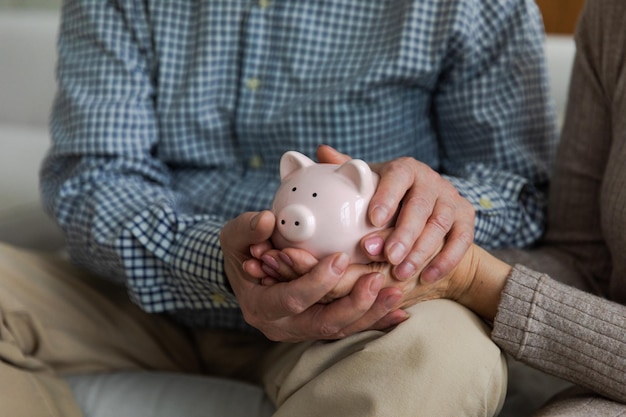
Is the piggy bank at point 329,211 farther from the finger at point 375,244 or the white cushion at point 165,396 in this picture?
the white cushion at point 165,396

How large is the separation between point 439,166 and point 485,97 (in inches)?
5.7

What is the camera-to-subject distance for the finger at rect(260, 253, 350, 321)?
66 cm

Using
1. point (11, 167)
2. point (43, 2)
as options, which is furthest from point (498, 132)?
point (43, 2)

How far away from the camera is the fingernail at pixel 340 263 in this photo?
2.15 ft

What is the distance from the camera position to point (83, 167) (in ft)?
3.49

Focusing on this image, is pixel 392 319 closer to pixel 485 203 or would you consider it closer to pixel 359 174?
pixel 359 174

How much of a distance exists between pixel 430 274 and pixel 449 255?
29 mm

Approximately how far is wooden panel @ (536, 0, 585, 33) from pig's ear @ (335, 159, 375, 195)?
1.33 m

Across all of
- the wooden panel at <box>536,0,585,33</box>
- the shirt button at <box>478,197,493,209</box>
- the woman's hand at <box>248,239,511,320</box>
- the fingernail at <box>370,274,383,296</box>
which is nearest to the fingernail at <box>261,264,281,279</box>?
the woman's hand at <box>248,239,511,320</box>

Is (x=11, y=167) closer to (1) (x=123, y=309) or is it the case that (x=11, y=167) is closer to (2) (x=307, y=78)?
(1) (x=123, y=309)

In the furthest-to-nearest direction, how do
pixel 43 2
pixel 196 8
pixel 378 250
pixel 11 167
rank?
pixel 43 2 → pixel 11 167 → pixel 196 8 → pixel 378 250

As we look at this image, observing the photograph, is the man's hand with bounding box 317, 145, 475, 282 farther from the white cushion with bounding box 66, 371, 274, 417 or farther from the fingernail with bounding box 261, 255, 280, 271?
the white cushion with bounding box 66, 371, 274, 417

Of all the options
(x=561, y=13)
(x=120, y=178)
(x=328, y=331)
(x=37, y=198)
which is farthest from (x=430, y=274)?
(x=561, y=13)

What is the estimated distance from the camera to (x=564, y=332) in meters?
0.74
